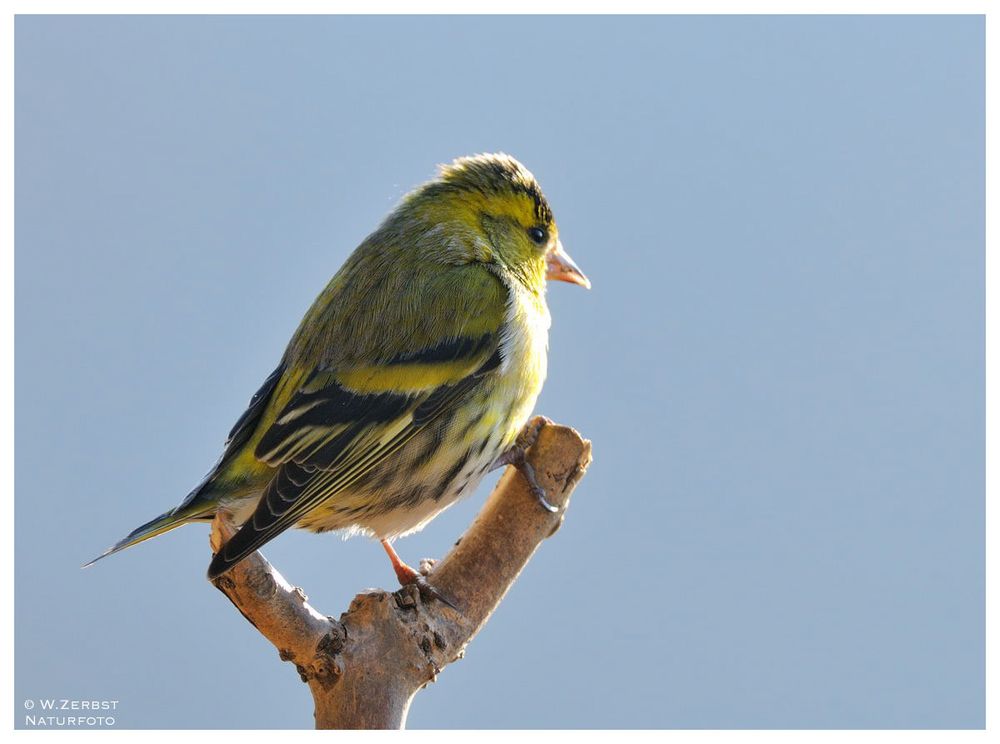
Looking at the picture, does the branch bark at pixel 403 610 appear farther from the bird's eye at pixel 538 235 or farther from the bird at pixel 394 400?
the bird's eye at pixel 538 235

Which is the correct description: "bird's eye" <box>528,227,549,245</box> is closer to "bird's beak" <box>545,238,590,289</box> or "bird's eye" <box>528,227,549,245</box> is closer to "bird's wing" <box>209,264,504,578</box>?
"bird's beak" <box>545,238,590,289</box>

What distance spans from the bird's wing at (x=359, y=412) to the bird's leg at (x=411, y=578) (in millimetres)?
260

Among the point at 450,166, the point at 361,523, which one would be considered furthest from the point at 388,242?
the point at 361,523

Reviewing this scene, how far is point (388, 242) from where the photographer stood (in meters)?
2.62

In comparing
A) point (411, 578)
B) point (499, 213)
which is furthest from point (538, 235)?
point (411, 578)

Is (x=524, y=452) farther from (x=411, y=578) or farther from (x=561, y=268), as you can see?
(x=561, y=268)

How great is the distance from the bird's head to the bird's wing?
1.13 feet

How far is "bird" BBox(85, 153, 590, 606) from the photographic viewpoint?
2.17 meters

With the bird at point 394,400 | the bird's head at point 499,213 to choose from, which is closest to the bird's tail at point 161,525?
the bird at point 394,400

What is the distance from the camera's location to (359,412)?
2.22 m

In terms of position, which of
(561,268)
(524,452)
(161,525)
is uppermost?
(561,268)

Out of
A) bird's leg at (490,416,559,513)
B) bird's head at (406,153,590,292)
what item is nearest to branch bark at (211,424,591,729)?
bird's leg at (490,416,559,513)

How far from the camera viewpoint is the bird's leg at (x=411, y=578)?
2.22m

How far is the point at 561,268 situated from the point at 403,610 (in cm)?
107
